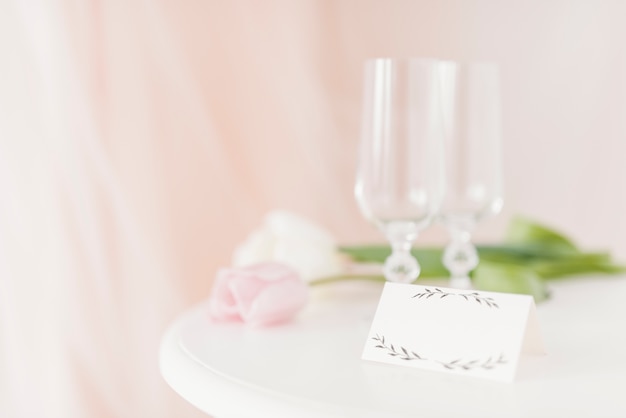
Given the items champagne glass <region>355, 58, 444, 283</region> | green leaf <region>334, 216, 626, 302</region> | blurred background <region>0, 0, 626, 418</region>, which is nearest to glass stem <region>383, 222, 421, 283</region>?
champagne glass <region>355, 58, 444, 283</region>

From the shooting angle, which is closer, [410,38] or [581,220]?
[410,38]

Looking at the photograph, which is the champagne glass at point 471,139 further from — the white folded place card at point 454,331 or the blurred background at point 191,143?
the blurred background at point 191,143

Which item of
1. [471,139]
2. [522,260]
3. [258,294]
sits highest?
[471,139]

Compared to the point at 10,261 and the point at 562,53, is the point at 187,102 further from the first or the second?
the point at 562,53

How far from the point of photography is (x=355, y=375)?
788 millimetres

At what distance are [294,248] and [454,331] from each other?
0.46 m

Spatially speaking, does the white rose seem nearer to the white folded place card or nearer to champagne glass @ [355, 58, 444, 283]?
champagne glass @ [355, 58, 444, 283]

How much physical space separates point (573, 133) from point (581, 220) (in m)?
0.25

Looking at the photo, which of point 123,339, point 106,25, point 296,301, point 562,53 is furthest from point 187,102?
point 562,53

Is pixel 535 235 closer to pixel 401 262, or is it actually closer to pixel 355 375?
pixel 401 262

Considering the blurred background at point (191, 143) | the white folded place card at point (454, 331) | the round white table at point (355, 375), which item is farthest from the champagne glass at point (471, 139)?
the blurred background at point (191, 143)

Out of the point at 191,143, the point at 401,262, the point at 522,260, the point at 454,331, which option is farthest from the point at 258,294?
the point at 191,143

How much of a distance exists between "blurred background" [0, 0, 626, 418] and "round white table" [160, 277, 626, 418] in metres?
0.41

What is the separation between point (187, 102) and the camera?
1.66 m
